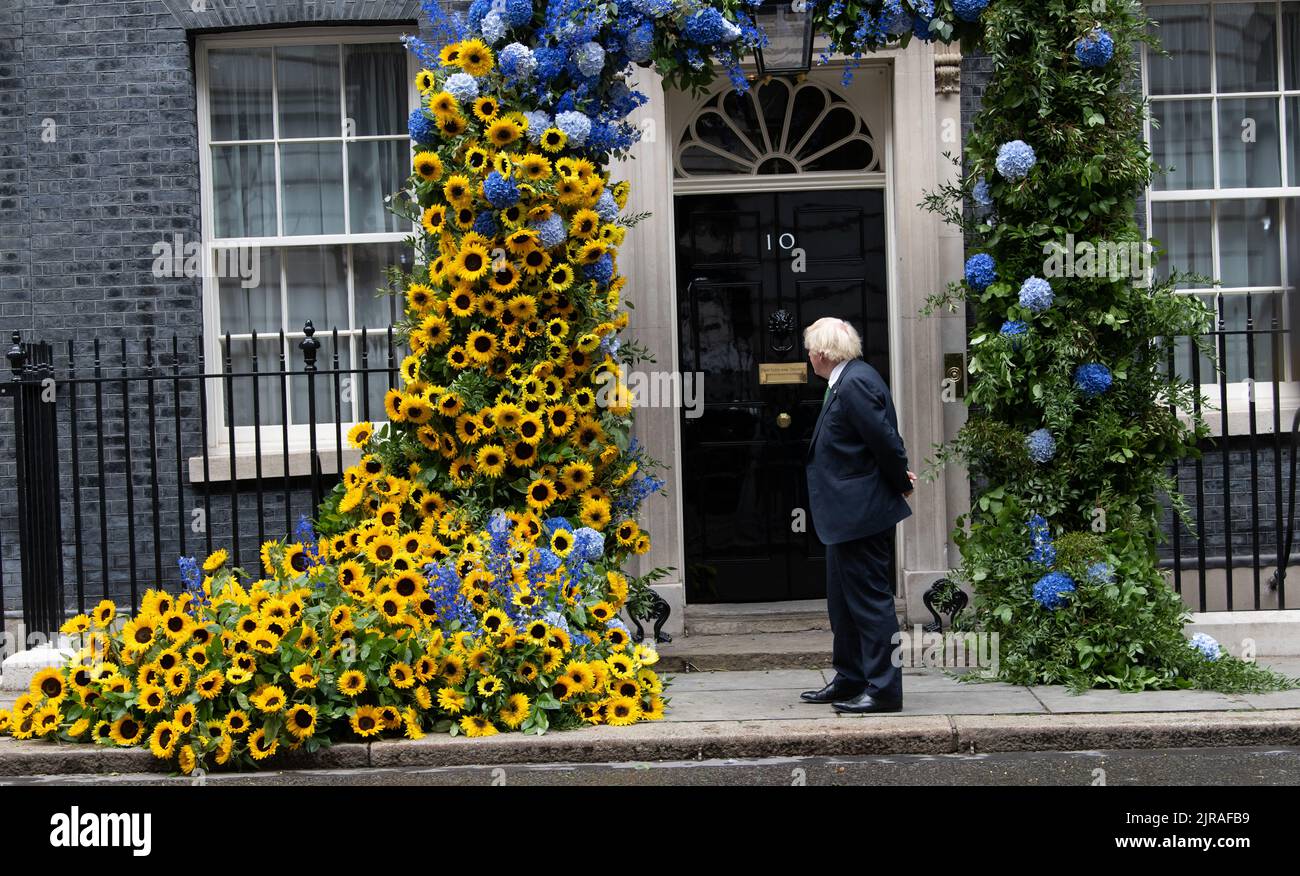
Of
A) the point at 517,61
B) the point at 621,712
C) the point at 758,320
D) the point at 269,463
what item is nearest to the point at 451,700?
the point at 621,712

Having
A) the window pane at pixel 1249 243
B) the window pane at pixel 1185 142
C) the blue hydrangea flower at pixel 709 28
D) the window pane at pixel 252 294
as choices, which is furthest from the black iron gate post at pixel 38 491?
the window pane at pixel 1249 243

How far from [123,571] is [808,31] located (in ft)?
17.0

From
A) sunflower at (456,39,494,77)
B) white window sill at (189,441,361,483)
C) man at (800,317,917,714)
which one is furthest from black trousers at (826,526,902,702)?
white window sill at (189,441,361,483)

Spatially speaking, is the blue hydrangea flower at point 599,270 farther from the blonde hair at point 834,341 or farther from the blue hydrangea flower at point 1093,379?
the blue hydrangea flower at point 1093,379

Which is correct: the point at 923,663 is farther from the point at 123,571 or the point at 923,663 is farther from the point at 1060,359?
the point at 123,571

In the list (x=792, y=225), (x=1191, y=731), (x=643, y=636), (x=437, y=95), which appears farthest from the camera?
(x=792, y=225)

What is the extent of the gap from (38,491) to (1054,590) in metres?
5.50

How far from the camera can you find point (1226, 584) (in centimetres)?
863

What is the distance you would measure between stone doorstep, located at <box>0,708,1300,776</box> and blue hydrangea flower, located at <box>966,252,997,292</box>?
233 centimetres

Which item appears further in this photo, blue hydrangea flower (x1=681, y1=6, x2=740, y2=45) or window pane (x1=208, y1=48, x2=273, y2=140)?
window pane (x1=208, y1=48, x2=273, y2=140)

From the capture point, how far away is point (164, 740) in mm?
6203

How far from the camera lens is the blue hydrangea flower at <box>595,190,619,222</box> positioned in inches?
296

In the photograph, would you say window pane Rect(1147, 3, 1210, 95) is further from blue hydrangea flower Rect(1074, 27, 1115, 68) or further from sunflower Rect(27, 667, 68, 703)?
sunflower Rect(27, 667, 68, 703)

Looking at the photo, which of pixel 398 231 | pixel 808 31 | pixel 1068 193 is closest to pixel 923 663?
pixel 1068 193
